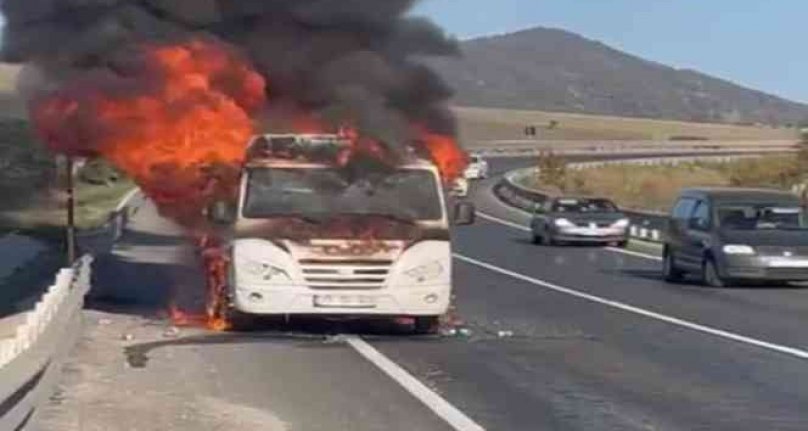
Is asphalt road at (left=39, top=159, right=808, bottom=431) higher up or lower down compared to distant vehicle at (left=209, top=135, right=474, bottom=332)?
lower down

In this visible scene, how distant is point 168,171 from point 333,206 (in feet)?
7.20

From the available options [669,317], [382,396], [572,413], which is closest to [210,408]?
[382,396]

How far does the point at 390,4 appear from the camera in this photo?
23.3 m

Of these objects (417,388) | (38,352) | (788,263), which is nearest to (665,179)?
(788,263)

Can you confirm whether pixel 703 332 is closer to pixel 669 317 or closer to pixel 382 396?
pixel 669 317

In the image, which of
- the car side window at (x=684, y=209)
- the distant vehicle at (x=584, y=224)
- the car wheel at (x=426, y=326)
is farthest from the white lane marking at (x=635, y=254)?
the car wheel at (x=426, y=326)

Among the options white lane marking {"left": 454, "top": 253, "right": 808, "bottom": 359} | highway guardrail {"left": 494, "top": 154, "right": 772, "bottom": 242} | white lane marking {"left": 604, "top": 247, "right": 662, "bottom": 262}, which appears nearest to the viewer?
white lane marking {"left": 454, "top": 253, "right": 808, "bottom": 359}

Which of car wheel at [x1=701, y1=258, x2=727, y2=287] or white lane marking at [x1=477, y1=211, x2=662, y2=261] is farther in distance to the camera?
white lane marking at [x1=477, y1=211, x2=662, y2=261]

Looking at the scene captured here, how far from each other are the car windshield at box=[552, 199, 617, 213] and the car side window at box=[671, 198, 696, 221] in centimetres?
1738

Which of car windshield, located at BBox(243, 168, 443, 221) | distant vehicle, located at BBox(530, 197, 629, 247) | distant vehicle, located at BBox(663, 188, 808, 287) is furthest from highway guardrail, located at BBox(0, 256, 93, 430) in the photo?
distant vehicle, located at BBox(530, 197, 629, 247)

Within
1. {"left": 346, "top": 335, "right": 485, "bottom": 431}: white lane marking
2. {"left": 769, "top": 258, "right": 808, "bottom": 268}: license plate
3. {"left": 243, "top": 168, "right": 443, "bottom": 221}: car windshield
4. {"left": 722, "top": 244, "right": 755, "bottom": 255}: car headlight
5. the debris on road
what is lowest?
{"left": 769, "top": 258, "right": 808, "bottom": 268}: license plate

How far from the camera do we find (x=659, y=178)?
9944 centimetres

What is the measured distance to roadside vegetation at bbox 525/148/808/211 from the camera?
7844 centimetres

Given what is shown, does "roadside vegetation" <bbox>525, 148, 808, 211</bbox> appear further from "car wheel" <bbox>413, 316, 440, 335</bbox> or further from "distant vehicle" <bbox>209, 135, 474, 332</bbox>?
"distant vehicle" <bbox>209, 135, 474, 332</bbox>
